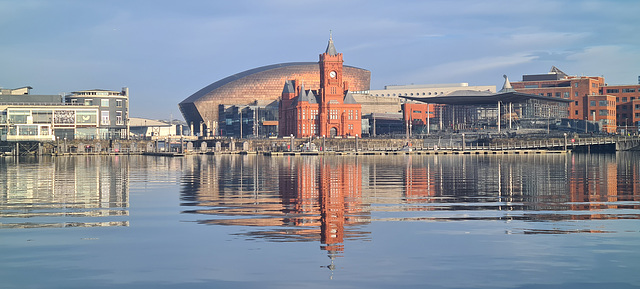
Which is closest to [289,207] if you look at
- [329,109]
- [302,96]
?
[329,109]

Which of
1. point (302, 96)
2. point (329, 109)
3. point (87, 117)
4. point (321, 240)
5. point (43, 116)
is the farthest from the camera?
point (302, 96)

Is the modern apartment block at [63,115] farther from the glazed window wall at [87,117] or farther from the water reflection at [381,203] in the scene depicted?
the water reflection at [381,203]

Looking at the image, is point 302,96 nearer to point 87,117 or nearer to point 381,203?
point 87,117

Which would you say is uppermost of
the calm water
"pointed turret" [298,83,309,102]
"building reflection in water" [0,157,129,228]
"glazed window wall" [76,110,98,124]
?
"pointed turret" [298,83,309,102]

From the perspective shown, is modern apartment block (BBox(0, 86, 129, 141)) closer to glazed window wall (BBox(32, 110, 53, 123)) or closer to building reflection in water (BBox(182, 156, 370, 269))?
glazed window wall (BBox(32, 110, 53, 123))

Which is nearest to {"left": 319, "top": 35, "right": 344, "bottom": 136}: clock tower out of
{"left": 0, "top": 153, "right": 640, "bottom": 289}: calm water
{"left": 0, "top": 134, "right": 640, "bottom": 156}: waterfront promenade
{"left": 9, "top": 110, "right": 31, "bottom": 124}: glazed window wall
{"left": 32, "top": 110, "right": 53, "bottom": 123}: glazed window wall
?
{"left": 0, "top": 134, "right": 640, "bottom": 156}: waterfront promenade

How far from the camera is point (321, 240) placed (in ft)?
71.4

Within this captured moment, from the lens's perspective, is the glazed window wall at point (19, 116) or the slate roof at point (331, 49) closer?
the glazed window wall at point (19, 116)

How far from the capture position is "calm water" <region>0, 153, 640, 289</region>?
55.1ft

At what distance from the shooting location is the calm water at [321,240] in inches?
661

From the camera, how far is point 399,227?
2508cm

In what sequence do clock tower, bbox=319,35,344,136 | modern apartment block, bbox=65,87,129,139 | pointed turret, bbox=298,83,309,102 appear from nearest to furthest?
modern apartment block, bbox=65,87,129,139 → clock tower, bbox=319,35,344,136 → pointed turret, bbox=298,83,309,102

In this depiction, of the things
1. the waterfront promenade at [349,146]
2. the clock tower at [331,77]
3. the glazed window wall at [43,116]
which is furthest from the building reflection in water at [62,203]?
the clock tower at [331,77]

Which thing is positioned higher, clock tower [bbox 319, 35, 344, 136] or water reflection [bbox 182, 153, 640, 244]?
clock tower [bbox 319, 35, 344, 136]
